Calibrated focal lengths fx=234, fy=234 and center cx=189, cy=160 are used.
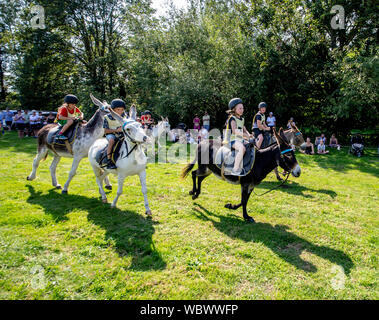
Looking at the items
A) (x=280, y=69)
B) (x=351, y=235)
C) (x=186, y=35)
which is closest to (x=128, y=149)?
(x=351, y=235)

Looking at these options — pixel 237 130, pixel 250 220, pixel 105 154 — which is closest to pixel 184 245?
pixel 250 220

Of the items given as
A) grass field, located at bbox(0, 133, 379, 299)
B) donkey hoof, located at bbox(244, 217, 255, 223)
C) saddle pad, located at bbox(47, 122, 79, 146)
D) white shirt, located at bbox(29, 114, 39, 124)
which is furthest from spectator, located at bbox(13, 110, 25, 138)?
donkey hoof, located at bbox(244, 217, 255, 223)

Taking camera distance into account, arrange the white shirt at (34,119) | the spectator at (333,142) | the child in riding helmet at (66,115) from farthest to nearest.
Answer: the white shirt at (34,119) < the spectator at (333,142) < the child in riding helmet at (66,115)

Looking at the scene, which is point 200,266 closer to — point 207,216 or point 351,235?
point 207,216

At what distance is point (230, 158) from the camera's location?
20.0ft

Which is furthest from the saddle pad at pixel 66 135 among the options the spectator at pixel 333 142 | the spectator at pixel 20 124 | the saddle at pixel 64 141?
the spectator at pixel 333 142

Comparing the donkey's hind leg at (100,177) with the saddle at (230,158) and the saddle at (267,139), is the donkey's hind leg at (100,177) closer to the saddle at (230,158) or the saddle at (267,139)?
the saddle at (230,158)

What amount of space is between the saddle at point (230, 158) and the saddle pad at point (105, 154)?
2.63m

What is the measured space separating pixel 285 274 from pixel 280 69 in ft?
63.0

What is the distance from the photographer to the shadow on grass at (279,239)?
4.41 m

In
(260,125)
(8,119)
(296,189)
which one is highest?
(8,119)

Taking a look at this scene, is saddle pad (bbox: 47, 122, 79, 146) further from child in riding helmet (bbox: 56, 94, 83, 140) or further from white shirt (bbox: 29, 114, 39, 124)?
white shirt (bbox: 29, 114, 39, 124)

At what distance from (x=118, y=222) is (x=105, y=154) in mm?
1871

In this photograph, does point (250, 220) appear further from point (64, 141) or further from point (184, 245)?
point (64, 141)
